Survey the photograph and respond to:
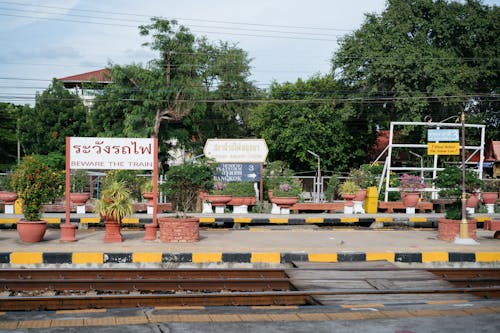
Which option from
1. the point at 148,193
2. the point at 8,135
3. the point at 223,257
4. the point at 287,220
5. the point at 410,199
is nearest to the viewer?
the point at 223,257

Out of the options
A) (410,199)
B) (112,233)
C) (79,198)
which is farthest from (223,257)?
(410,199)

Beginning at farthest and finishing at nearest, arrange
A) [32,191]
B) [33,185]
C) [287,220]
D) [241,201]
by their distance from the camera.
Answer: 1. [241,201]
2. [287,220]
3. [33,185]
4. [32,191]

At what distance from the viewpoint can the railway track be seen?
873cm

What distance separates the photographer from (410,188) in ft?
75.7

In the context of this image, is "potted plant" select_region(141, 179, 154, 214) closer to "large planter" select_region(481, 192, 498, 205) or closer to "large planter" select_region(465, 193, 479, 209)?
"large planter" select_region(465, 193, 479, 209)

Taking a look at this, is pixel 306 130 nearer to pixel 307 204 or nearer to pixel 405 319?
pixel 307 204

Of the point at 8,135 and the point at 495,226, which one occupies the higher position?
the point at 8,135

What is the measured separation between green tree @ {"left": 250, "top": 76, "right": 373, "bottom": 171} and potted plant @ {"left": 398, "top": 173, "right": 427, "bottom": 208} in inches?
702

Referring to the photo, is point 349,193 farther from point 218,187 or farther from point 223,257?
point 223,257

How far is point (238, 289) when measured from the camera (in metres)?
10.4

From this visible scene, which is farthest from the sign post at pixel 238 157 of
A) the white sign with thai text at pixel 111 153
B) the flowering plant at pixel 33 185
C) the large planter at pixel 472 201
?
the flowering plant at pixel 33 185

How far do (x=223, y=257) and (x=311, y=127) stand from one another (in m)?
30.1

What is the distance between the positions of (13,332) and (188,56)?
111ft

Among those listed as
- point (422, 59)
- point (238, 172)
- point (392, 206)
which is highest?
point (422, 59)
